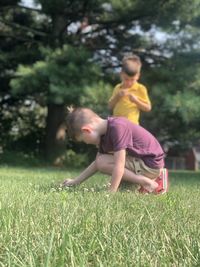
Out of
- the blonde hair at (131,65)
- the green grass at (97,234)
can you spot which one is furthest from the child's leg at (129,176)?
→ the blonde hair at (131,65)

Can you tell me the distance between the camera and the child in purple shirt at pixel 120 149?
13.2 feet

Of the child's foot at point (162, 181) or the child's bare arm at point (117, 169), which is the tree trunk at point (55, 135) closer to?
the child's foot at point (162, 181)

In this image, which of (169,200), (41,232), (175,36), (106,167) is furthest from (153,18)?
(41,232)

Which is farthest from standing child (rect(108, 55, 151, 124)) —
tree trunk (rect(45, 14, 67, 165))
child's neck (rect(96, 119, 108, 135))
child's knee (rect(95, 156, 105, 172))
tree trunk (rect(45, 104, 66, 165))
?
tree trunk (rect(45, 104, 66, 165))

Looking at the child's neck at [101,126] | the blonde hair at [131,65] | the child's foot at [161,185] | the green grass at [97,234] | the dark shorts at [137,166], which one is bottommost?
the child's foot at [161,185]

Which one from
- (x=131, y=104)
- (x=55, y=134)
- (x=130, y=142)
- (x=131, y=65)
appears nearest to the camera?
(x=130, y=142)

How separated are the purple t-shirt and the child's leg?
6cm

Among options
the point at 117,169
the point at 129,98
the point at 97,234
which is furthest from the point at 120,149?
the point at 97,234

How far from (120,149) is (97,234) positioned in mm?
2092

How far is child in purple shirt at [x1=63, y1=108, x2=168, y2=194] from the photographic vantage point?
4.02 m

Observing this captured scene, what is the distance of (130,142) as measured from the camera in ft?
13.8

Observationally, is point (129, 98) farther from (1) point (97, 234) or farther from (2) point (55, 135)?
(2) point (55, 135)

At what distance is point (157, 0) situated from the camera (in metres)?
12.0

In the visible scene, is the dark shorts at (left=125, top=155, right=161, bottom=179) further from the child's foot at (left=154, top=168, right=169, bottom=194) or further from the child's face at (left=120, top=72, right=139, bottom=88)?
the child's face at (left=120, top=72, right=139, bottom=88)
